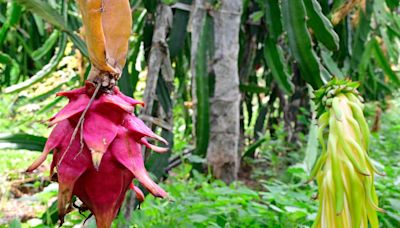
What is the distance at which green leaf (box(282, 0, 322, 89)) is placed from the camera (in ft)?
3.28

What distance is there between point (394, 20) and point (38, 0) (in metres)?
1.52

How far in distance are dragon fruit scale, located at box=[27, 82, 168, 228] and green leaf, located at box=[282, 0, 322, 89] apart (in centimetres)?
55

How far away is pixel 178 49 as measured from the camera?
1316mm

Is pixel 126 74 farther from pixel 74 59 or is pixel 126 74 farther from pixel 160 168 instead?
pixel 74 59

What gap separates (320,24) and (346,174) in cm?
42

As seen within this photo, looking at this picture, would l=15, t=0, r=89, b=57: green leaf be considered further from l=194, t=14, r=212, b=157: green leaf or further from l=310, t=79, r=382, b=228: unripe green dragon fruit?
l=310, t=79, r=382, b=228: unripe green dragon fruit

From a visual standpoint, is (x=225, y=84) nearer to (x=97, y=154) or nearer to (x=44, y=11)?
(x=44, y=11)

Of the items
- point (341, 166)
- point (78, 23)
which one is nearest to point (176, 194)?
point (341, 166)

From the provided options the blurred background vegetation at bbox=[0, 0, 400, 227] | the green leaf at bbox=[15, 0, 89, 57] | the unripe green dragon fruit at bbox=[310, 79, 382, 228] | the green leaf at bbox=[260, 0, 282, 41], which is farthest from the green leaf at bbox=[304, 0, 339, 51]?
the green leaf at bbox=[15, 0, 89, 57]

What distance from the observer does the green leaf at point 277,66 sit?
57.0 inches

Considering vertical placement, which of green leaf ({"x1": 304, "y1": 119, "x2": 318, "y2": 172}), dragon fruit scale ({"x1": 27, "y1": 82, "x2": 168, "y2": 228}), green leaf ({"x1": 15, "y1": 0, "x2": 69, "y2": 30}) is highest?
green leaf ({"x1": 15, "y1": 0, "x2": 69, "y2": 30})

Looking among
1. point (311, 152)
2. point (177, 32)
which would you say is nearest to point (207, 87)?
point (177, 32)

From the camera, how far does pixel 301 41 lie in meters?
1.03

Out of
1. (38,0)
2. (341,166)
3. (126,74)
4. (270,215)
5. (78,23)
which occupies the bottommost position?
(270,215)
